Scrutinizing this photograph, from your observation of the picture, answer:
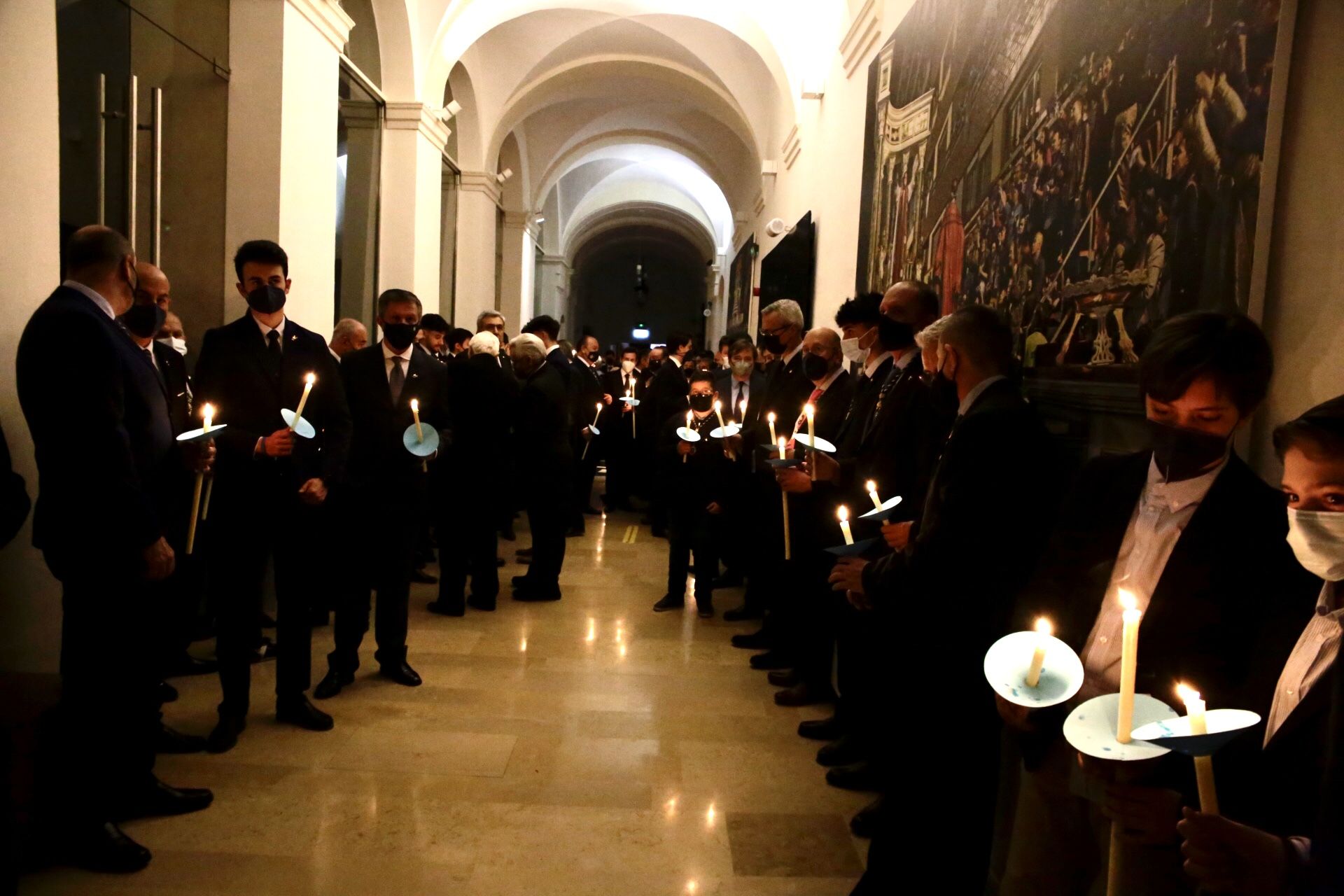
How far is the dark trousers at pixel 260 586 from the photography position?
3.61 m

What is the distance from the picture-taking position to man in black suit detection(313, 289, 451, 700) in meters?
4.26

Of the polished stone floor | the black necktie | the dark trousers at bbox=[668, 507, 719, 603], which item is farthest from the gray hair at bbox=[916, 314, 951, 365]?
the dark trousers at bbox=[668, 507, 719, 603]

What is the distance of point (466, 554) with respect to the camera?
5840mm

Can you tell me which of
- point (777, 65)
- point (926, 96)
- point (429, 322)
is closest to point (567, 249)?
point (777, 65)

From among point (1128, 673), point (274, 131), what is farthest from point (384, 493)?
point (1128, 673)

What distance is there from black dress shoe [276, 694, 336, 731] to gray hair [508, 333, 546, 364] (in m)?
2.77

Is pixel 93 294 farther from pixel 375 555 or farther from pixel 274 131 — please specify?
pixel 274 131

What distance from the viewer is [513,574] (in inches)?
279

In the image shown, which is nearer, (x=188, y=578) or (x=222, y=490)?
(x=222, y=490)

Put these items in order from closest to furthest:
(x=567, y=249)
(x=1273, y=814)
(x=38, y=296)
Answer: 1. (x=1273, y=814)
2. (x=38, y=296)
3. (x=567, y=249)

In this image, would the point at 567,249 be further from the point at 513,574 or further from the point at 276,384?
the point at 276,384

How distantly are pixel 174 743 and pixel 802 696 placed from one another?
2.69 metres

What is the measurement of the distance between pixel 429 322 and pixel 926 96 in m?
4.12

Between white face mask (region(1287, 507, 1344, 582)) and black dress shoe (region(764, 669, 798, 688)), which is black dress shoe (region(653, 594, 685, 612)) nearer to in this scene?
black dress shoe (region(764, 669, 798, 688))
